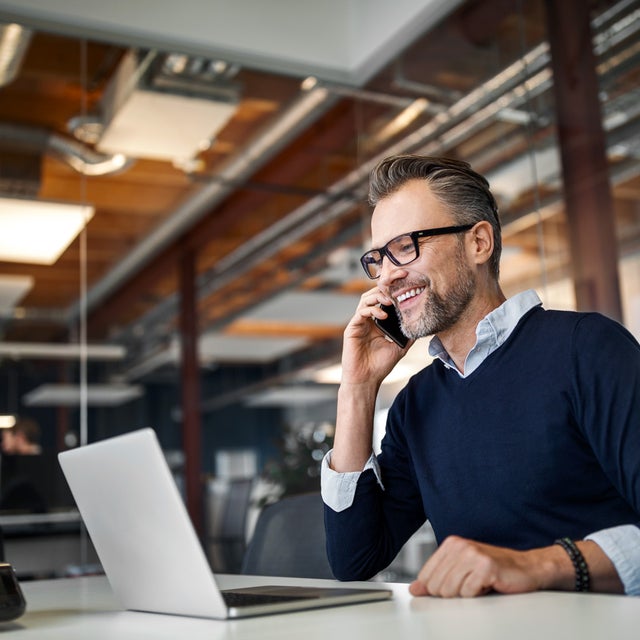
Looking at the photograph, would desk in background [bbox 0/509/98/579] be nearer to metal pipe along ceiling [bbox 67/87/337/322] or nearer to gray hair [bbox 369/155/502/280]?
metal pipe along ceiling [bbox 67/87/337/322]

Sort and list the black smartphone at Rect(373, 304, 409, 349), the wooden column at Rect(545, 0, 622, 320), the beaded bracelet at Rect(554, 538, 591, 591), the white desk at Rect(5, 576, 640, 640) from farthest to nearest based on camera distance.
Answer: the wooden column at Rect(545, 0, 622, 320) → the black smartphone at Rect(373, 304, 409, 349) → the beaded bracelet at Rect(554, 538, 591, 591) → the white desk at Rect(5, 576, 640, 640)

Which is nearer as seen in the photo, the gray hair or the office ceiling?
the gray hair

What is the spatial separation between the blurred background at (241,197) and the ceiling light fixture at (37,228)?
11 mm

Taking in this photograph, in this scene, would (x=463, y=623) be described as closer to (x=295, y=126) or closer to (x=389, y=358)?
(x=389, y=358)

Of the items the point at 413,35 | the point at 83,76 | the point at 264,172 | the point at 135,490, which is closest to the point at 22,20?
the point at 83,76

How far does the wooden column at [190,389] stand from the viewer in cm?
462

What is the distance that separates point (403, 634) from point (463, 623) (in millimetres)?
96

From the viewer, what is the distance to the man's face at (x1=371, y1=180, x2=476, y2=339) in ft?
6.47

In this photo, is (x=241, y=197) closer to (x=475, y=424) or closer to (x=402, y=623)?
(x=475, y=424)

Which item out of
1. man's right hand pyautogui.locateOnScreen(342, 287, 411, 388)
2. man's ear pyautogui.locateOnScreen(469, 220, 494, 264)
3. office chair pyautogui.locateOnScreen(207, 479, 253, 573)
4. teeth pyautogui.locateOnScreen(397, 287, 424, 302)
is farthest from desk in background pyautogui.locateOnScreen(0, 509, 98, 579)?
man's ear pyautogui.locateOnScreen(469, 220, 494, 264)

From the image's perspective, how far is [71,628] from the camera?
4.08ft

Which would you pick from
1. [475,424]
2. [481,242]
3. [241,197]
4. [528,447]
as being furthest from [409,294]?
[241,197]

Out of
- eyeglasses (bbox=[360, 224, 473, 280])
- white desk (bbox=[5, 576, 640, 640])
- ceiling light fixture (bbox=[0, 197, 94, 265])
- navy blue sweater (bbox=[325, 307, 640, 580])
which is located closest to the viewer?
white desk (bbox=[5, 576, 640, 640])

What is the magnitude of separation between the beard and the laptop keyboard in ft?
2.57
